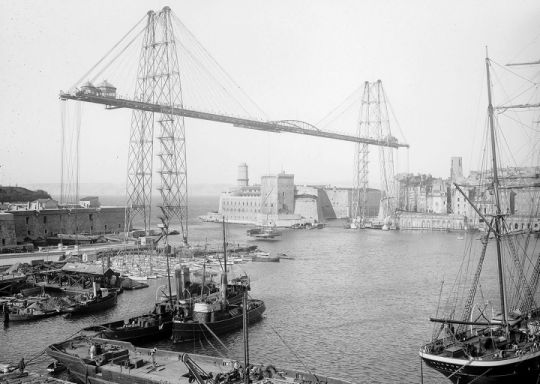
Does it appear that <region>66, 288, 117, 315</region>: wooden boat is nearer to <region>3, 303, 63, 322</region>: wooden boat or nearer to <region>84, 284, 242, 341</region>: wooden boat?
<region>3, 303, 63, 322</region>: wooden boat

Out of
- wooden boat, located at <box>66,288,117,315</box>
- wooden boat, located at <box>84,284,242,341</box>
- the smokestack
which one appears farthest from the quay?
wooden boat, located at <box>66,288,117,315</box>

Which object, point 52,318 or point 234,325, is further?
point 52,318

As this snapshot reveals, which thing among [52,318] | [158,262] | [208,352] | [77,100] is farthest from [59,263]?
[208,352]

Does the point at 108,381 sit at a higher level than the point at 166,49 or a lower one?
lower

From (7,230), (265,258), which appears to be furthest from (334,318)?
(7,230)

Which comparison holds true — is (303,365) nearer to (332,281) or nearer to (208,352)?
(208,352)
